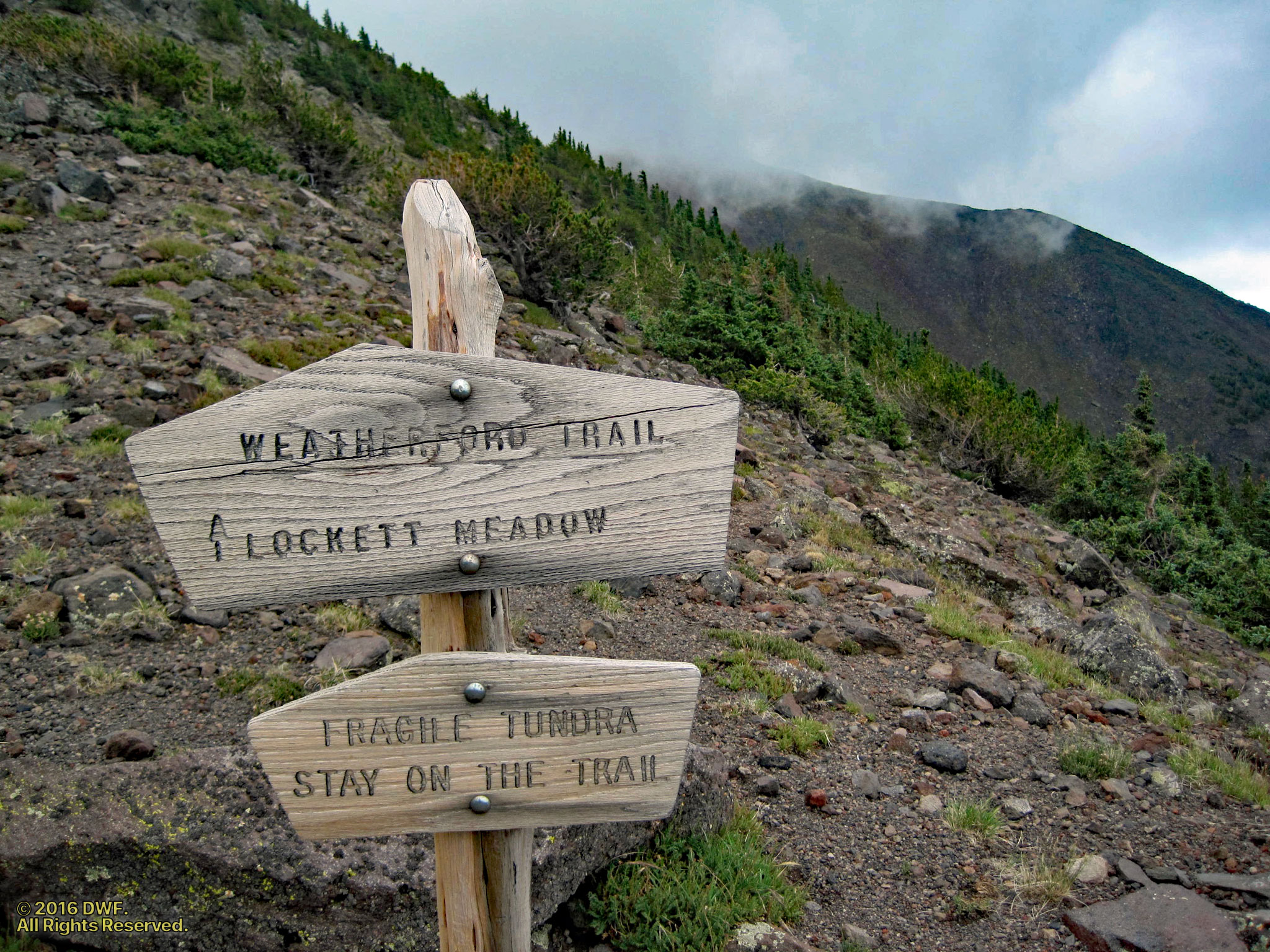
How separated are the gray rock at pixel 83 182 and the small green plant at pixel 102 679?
42.0ft

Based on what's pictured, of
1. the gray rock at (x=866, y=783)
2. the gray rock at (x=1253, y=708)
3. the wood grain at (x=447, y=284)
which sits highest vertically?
the wood grain at (x=447, y=284)

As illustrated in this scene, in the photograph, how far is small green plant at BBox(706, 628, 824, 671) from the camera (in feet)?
19.7

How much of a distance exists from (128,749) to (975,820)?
457 cm

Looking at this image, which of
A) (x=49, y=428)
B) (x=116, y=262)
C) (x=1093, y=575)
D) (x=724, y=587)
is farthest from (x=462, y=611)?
(x=1093, y=575)

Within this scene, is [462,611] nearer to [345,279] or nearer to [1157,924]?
[1157,924]

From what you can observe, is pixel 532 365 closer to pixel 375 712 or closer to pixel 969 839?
pixel 375 712

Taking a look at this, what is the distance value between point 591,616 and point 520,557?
15.9ft

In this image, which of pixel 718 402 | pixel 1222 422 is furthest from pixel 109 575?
pixel 1222 422

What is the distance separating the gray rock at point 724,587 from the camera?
7.34 meters

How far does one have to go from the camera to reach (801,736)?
15.9 ft

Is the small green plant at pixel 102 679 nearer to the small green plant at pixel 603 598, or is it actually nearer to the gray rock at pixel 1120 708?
the small green plant at pixel 603 598

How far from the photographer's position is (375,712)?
5.18 feet

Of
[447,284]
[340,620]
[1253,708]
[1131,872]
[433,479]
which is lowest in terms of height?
[1253,708]

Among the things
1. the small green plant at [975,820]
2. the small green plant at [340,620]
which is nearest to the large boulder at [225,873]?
the small green plant at [340,620]
